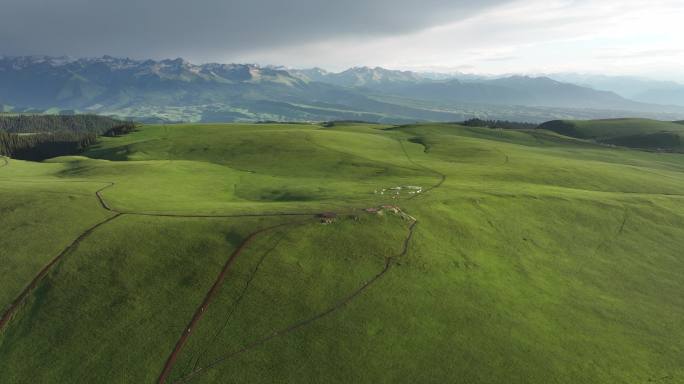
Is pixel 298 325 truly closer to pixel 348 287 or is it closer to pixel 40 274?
pixel 348 287

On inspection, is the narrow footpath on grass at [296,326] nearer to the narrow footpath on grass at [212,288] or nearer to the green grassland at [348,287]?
the narrow footpath on grass at [212,288]

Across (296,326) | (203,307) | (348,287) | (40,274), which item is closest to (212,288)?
(203,307)

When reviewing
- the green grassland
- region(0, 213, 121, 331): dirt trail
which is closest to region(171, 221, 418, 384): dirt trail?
the green grassland

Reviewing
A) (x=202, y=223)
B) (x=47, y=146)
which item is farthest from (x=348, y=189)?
(x=47, y=146)

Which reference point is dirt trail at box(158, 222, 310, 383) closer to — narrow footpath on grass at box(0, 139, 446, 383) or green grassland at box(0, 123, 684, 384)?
narrow footpath on grass at box(0, 139, 446, 383)

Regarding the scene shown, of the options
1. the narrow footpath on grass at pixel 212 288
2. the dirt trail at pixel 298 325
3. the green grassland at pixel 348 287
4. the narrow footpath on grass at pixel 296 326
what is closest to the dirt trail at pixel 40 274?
the narrow footpath on grass at pixel 212 288

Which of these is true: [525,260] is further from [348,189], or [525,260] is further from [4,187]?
[4,187]
